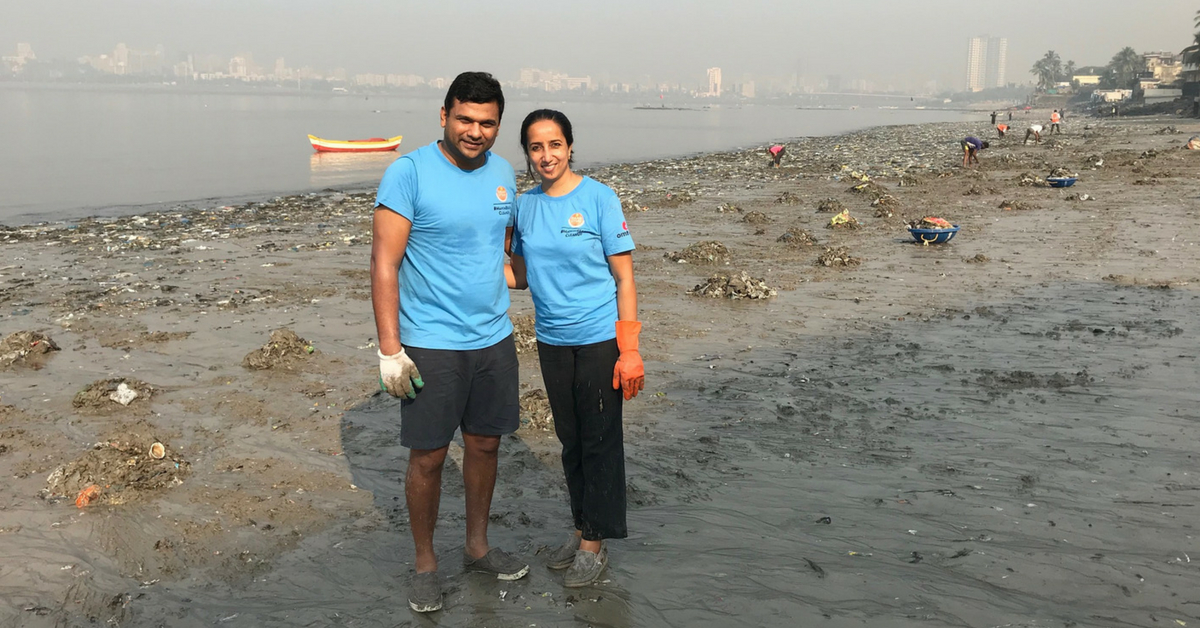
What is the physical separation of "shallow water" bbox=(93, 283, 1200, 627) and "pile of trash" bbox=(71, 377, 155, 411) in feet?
5.95

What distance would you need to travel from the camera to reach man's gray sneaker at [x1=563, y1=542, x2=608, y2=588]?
3.96m

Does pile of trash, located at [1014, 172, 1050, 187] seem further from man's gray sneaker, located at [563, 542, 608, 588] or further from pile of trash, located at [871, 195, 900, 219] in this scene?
man's gray sneaker, located at [563, 542, 608, 588]

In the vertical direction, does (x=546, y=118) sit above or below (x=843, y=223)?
above

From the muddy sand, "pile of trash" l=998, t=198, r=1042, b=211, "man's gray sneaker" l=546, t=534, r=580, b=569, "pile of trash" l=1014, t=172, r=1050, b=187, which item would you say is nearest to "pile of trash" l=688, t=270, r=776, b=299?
the muddy sand

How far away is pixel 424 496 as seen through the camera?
3838mm

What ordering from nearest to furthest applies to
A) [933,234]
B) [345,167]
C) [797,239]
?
[933,234], [797,239], [345,167]

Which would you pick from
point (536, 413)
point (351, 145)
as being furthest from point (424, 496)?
point (351, 145)

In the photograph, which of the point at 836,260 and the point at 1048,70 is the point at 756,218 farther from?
the point at 1048,70

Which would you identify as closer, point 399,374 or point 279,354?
point 399,374


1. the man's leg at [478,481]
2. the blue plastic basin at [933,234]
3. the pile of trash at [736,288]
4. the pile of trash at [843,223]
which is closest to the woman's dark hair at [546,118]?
the man's leg at [478,481]

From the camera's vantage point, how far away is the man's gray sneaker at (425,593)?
12.4 ft

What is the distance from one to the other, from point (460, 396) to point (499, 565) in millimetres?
913

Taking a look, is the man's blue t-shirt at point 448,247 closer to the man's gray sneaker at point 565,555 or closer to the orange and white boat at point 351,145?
the man's gray sneaker at point 565,555

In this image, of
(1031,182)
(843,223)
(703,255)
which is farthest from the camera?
(1031,182)
